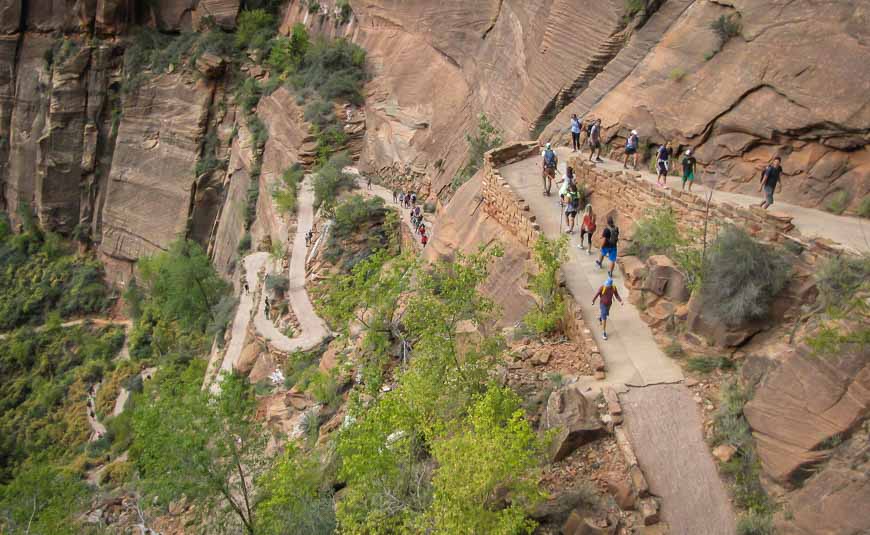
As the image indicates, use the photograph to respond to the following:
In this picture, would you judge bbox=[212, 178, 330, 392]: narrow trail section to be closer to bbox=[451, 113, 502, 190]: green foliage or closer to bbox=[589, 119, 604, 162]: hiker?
bbox=[451, 113, 502, 190]: green foliage

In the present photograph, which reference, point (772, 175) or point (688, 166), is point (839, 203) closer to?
point (772, 175)

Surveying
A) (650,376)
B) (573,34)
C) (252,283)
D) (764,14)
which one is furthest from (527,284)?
(252,283)

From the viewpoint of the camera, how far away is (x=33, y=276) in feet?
158

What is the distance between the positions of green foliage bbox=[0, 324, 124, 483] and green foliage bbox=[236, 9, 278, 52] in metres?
A: 21.1

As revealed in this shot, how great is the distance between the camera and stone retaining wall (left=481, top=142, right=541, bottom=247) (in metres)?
17.4

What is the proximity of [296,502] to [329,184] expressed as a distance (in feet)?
72.4

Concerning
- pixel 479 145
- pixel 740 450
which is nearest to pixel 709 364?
pixel 740 450

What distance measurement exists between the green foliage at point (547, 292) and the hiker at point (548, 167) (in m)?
4.51

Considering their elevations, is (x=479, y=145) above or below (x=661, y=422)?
below

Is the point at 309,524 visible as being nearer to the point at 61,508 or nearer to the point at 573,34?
the point at 61,508

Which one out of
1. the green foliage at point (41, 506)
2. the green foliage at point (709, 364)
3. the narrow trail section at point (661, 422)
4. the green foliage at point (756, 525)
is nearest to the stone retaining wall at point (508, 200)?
the narrow trail section at point (661, 422)

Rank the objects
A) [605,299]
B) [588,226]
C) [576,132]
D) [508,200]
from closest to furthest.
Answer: [605,299] < [588,226] < [508,200] < [576,132]

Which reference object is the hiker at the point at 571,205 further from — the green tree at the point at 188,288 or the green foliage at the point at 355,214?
the green tree at the point at 188,288

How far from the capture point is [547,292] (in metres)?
14.9
